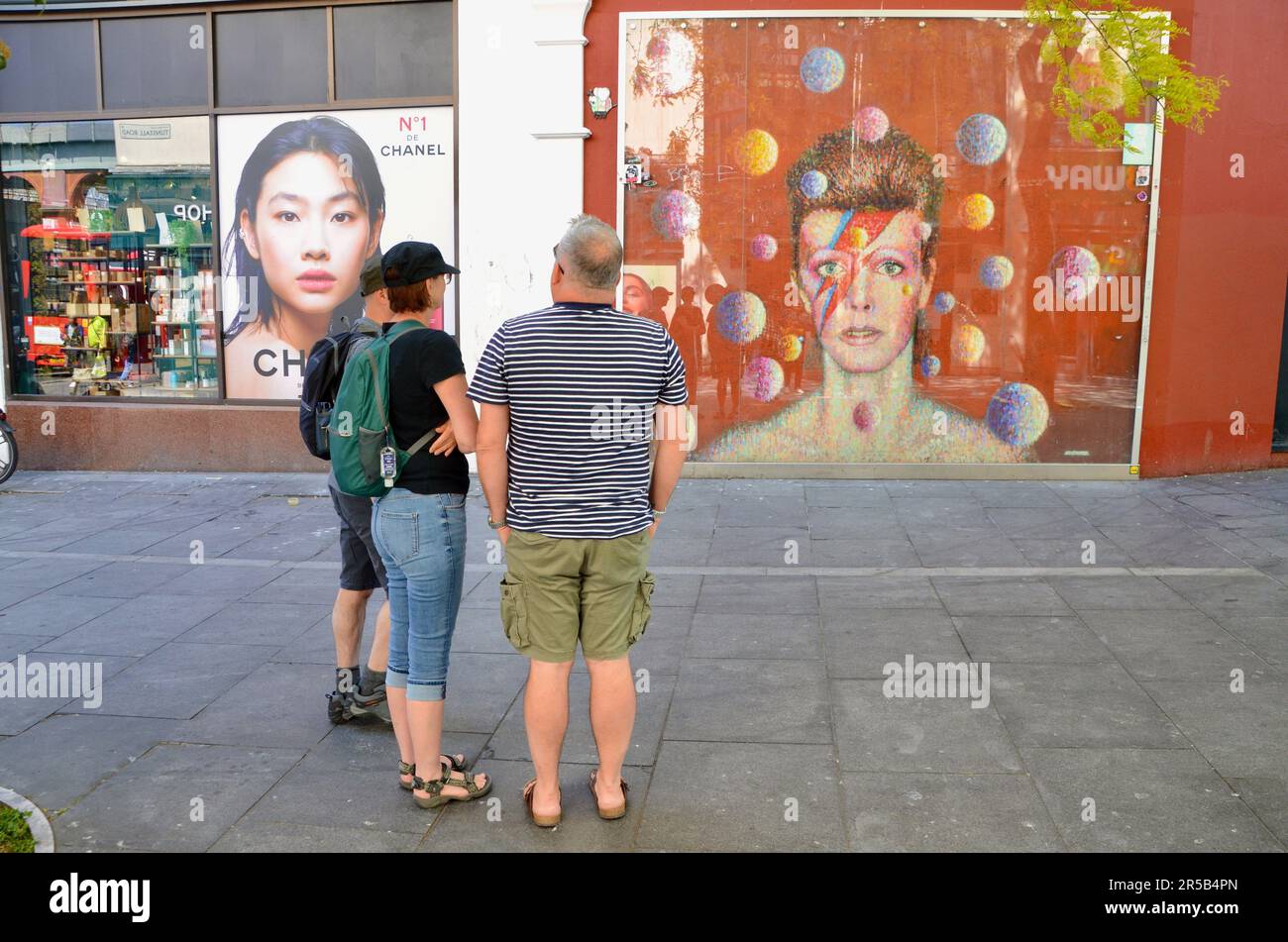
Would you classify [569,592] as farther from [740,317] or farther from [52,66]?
[52,66]

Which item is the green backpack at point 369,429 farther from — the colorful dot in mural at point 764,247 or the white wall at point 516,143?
the colorful dot in mural at point 764,247

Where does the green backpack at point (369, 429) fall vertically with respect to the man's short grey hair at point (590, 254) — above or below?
below

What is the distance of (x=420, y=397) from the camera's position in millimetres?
3961

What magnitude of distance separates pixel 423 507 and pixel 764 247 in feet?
24.0

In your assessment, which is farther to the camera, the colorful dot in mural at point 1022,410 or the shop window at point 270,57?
the shop window at point 270,57

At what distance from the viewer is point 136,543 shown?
27.9 feet

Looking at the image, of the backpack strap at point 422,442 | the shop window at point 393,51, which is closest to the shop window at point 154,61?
the shop window at point 393,51

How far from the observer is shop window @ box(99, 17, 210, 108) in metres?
11.4

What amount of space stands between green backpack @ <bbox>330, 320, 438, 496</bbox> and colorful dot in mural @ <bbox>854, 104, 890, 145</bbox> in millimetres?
7558

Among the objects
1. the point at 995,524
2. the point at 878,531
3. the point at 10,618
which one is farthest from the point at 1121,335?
the point at 10,618

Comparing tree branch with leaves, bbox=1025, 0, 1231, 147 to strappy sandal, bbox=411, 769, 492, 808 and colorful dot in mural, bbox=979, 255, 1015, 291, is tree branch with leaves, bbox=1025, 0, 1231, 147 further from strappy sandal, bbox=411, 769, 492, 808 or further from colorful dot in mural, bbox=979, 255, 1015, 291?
strappy sandal, bbox=411, 769, 492, 808

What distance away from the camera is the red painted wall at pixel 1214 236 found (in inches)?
402

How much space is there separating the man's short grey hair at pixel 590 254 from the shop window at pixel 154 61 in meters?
9.22

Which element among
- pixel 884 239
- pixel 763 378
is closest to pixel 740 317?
pixel 763 378
